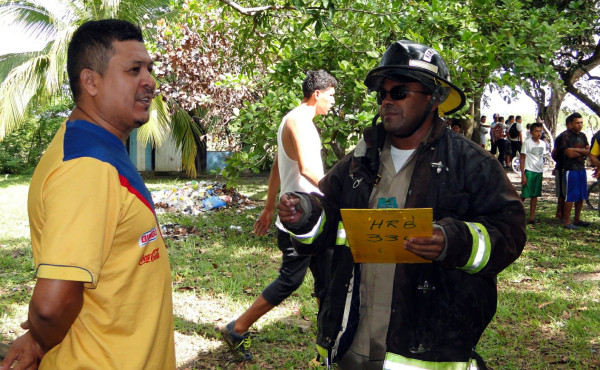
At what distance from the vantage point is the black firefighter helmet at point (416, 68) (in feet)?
8.32

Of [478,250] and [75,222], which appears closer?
[75,222]

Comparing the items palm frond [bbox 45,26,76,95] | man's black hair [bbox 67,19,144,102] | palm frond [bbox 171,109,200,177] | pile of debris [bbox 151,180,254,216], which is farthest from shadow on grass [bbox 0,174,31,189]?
man's black hair [bbox 67,19,144,102]

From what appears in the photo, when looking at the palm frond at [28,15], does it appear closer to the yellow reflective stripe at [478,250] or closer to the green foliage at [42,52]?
the green foliage at [42,52]

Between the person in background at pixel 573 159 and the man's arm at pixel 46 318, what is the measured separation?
9730 millimetres

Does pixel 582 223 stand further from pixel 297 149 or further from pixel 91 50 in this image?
pixel 91 50

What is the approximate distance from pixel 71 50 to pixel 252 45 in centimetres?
482

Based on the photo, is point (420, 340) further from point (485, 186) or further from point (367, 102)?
point (367, 102)

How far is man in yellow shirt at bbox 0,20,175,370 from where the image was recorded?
66.9 inches

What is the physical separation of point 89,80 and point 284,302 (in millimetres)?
4340

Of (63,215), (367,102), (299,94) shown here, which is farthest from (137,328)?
(299,94)

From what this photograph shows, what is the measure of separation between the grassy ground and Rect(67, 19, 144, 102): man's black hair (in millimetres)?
3019

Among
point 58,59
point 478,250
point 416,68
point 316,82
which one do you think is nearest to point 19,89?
point 58,59

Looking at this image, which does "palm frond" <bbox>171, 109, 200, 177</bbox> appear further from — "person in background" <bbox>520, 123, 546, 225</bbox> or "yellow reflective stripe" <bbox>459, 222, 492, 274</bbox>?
"yellow reflective stripe" <bbox>459, 222, 492, 274</bbox>

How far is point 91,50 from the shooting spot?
1992 mm
